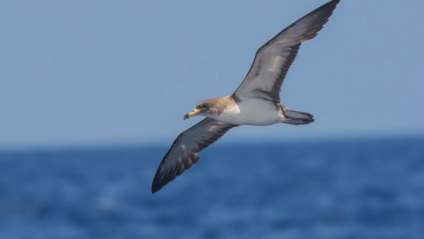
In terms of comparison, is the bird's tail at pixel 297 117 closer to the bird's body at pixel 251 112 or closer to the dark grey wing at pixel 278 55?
the bird's body at pixel 251 112

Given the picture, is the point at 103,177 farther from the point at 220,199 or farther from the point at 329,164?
the point at 220,199

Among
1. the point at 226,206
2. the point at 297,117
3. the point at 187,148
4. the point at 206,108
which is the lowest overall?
the point at 297,117

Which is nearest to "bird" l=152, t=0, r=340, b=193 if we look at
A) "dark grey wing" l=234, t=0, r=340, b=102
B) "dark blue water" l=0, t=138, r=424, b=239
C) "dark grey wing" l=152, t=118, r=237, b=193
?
"dark grey wing" l=234, t=0, r=340, b=102

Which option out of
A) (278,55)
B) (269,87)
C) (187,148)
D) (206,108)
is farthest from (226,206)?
(278,55)

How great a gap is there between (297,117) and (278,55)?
0.79m

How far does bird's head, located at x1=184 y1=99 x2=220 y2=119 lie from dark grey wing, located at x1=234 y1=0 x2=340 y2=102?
12.7 inches

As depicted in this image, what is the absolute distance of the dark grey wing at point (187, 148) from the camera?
15.0 meters

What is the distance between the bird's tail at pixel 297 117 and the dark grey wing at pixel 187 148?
1.60 m

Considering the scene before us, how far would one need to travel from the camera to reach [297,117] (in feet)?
44.3

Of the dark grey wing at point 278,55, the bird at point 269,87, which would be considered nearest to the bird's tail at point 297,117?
the bird at point 269,87

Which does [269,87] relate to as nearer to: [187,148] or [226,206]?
[187,148]

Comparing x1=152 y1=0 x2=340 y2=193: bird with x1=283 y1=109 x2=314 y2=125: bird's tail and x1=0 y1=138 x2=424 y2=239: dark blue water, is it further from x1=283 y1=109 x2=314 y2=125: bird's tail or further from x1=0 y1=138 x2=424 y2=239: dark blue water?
x1=0 y1=138 x2=424 y2=239: dark blue water

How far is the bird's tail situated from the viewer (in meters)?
13.4

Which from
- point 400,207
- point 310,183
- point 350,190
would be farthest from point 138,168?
point 400,207
